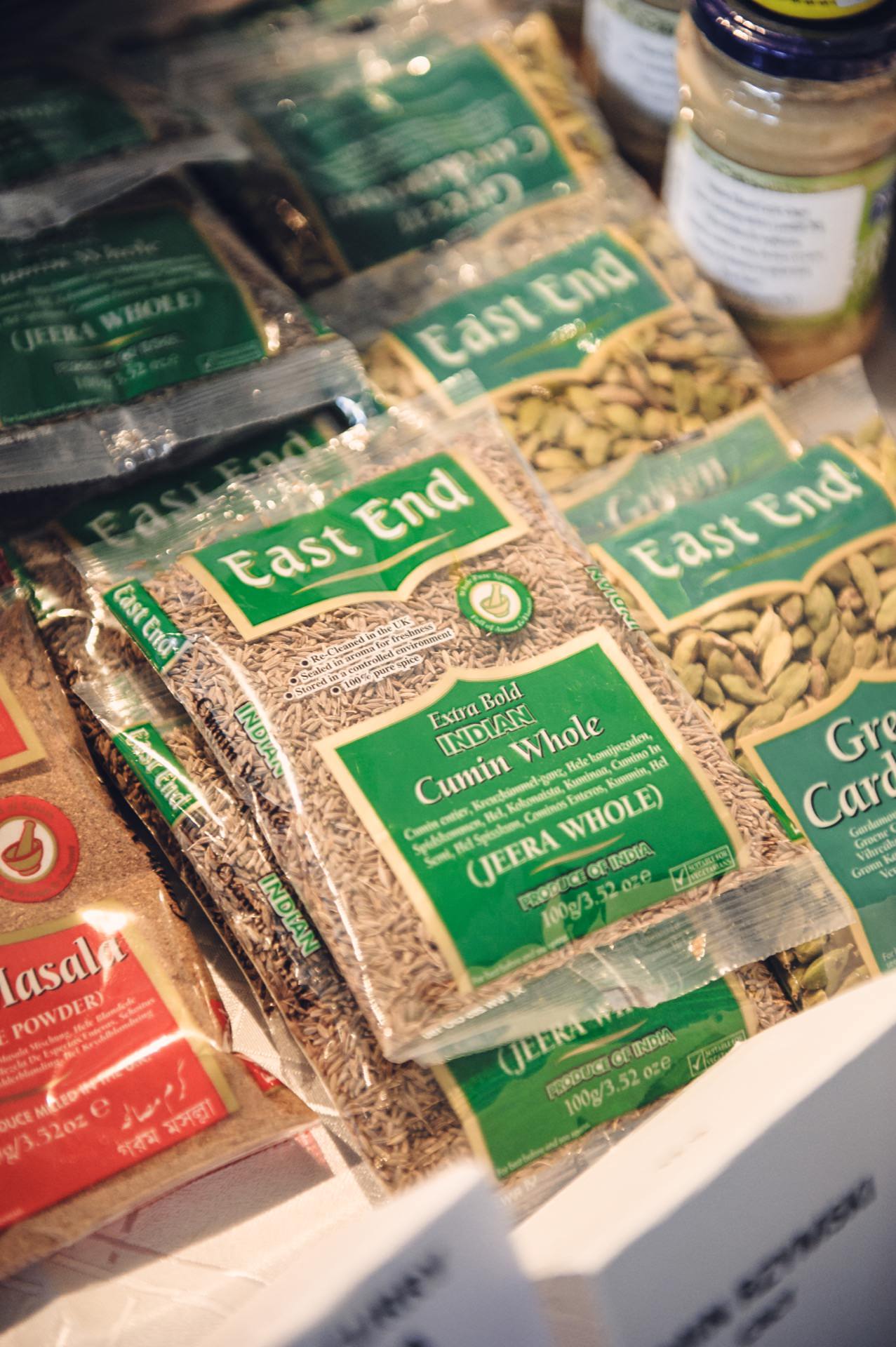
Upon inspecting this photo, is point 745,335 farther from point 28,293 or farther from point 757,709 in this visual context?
point 28,293

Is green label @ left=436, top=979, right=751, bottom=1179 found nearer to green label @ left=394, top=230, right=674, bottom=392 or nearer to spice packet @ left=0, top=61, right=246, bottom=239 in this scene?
green label @ left=394, top=230, right=674, bottom=392

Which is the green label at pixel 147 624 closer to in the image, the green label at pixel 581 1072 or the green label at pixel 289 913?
the green label at pixel 289 913

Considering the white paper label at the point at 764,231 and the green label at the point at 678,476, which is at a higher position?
the white paper label at the point at 764,231

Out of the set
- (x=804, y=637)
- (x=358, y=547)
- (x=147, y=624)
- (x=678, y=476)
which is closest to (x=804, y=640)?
(x=804, y=637)

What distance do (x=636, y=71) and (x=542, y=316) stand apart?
28 centimetres

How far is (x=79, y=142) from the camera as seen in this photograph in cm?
87

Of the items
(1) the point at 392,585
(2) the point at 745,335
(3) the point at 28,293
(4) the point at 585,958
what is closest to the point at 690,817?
(4) the point at 585,958

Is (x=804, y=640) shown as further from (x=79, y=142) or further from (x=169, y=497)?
(x=79, y=142)

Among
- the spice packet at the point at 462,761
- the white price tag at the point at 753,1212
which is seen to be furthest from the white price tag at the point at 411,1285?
the spice packet at the point at 462,761

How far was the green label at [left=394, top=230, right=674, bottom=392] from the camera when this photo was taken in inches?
33.3

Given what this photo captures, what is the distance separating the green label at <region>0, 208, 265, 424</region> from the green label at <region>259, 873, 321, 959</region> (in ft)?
1.21

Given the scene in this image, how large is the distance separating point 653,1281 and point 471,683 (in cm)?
33

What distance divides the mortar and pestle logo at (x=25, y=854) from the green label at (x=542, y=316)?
0.44 meters

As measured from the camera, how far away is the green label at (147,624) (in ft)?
2.22
